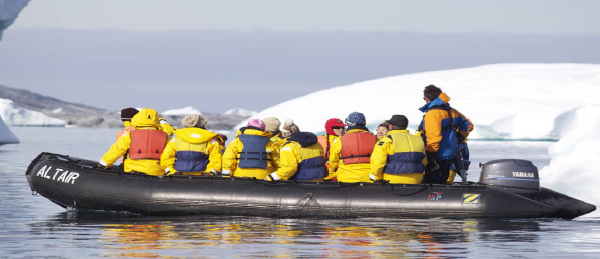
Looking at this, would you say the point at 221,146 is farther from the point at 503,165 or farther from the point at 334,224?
the point at 503,165

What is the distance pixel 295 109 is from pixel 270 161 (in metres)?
43.8

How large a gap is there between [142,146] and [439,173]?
357cm

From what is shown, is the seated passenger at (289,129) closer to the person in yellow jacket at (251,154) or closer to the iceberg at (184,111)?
the person in yellow jacket at (251,154)

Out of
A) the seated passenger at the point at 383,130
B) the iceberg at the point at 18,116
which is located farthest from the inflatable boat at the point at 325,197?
the iceberg at the point at 18,116

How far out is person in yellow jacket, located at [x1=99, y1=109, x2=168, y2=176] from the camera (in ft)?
35.1

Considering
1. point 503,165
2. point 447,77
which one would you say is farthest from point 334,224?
point 447,77

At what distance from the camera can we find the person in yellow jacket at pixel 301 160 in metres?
10.2

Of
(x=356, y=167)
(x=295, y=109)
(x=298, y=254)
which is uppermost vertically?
(x=295, y=109)

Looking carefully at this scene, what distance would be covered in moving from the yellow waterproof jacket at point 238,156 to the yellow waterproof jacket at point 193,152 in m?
0.18

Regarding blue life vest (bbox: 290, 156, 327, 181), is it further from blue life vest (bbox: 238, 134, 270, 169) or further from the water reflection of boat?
the water reflection of boat

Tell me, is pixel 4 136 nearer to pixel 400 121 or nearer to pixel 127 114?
pixel 127 114

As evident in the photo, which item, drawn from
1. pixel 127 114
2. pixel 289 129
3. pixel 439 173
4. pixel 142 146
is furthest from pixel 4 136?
pixel 439 173

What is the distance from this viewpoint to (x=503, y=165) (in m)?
10.3

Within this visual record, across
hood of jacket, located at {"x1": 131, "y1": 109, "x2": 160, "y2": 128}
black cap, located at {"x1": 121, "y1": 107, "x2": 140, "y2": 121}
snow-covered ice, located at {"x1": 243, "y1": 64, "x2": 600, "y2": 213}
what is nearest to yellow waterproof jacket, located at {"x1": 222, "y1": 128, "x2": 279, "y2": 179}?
hood of jacket, located at {"x1": 131, "y1": 109, "x2": 160, "y2": 128}
